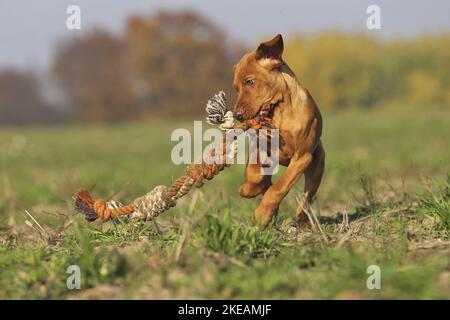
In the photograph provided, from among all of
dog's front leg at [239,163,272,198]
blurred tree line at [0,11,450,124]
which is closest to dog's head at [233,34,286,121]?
dog's front leg at [239,163,272,198]

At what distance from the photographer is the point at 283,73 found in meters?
4.86

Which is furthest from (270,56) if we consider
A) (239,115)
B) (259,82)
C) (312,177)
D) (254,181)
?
(312,177)

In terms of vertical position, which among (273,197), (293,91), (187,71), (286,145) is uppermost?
(187,71)

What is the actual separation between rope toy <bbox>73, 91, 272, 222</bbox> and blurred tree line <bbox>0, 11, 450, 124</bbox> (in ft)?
107

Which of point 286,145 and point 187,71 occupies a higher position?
point 187,71

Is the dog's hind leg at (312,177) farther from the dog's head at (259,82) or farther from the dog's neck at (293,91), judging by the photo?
the dog's head at (259,82)

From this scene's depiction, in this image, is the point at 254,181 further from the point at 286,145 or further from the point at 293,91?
the point at 293,91

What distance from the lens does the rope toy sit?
4.83m

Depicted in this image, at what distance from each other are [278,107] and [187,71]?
5582 cm

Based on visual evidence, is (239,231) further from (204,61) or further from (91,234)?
(204,61)

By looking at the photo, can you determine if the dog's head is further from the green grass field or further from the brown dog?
the green grass field

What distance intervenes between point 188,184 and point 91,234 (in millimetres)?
867

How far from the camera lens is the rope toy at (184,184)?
4.83 metres

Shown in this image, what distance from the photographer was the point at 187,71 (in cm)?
6000
